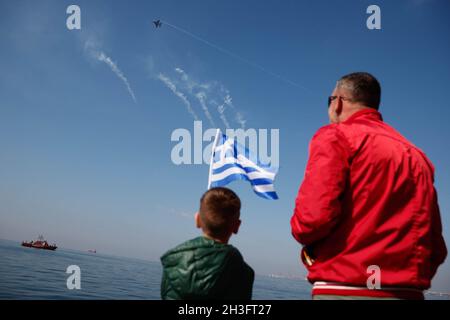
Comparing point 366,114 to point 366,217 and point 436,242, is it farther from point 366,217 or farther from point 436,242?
point 436,242

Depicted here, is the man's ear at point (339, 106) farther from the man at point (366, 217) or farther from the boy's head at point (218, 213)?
the boy's head at point (218, 213)

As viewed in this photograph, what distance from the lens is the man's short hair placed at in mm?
3533

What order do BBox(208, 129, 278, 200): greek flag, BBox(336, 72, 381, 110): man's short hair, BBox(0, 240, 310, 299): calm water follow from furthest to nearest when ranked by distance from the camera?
BBox(0, 240, 310, 299): calm water → BBox(208, 129, 278, 200): greek flag → BBox(336, 72, 381, 110): man's short hair

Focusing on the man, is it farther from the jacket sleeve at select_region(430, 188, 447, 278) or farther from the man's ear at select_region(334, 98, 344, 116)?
the man's ear at select_region(334, 98, 344, 116)

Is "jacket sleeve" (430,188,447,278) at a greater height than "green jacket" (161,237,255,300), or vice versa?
"jacket sleeve" (430,188,447,278)

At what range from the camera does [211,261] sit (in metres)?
3.75

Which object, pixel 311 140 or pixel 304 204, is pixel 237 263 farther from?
pixel 311 140

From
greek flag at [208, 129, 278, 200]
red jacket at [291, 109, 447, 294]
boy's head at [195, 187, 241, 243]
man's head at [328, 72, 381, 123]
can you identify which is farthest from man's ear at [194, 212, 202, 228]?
greek flag at [208, 129, 278, 200]

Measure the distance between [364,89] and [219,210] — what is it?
2243 mm

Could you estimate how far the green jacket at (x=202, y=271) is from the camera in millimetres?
3674

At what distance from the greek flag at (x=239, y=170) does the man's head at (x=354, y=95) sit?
572 cm

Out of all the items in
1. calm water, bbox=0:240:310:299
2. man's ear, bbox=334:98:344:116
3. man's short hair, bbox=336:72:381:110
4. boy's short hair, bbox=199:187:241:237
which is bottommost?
calm water, bbox=0:240:310:299

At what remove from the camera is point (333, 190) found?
2.79 metres
